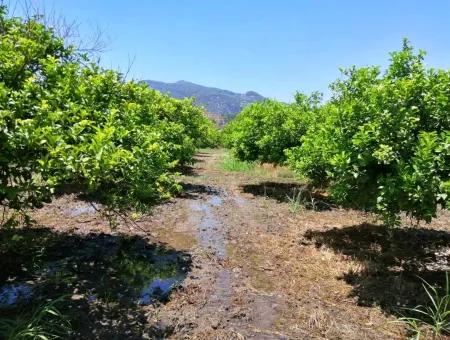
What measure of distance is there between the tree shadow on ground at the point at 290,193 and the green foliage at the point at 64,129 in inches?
286

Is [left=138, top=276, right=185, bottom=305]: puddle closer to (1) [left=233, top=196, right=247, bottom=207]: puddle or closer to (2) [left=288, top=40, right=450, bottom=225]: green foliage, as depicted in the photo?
(2) [left=288, top=40, right=450, bottom=225]: green foliage

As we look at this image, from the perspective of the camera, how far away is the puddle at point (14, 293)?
5859 mm

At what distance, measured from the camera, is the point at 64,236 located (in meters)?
9.00

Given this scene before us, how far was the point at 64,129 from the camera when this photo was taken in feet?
18.6

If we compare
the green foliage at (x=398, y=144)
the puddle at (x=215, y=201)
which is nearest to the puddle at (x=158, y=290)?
the green foliage at (x=398, y=144)

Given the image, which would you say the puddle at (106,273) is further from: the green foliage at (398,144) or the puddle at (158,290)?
the green foliage at (398,144)

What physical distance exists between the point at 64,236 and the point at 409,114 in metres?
7.43

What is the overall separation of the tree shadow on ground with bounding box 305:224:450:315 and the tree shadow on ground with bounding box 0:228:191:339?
3351 millimetres

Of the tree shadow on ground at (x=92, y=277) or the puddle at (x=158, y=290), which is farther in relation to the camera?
the puddle at (x=158, y=290)

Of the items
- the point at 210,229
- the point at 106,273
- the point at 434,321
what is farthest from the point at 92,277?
the point at 434,321

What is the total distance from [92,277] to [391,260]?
6.03 m

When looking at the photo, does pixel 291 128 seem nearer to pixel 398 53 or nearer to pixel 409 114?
pixel 398 53

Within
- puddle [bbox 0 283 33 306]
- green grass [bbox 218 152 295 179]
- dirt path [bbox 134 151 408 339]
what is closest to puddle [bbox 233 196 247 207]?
dirt path [bbox 134 151 408 339]

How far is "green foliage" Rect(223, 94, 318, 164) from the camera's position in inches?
617
